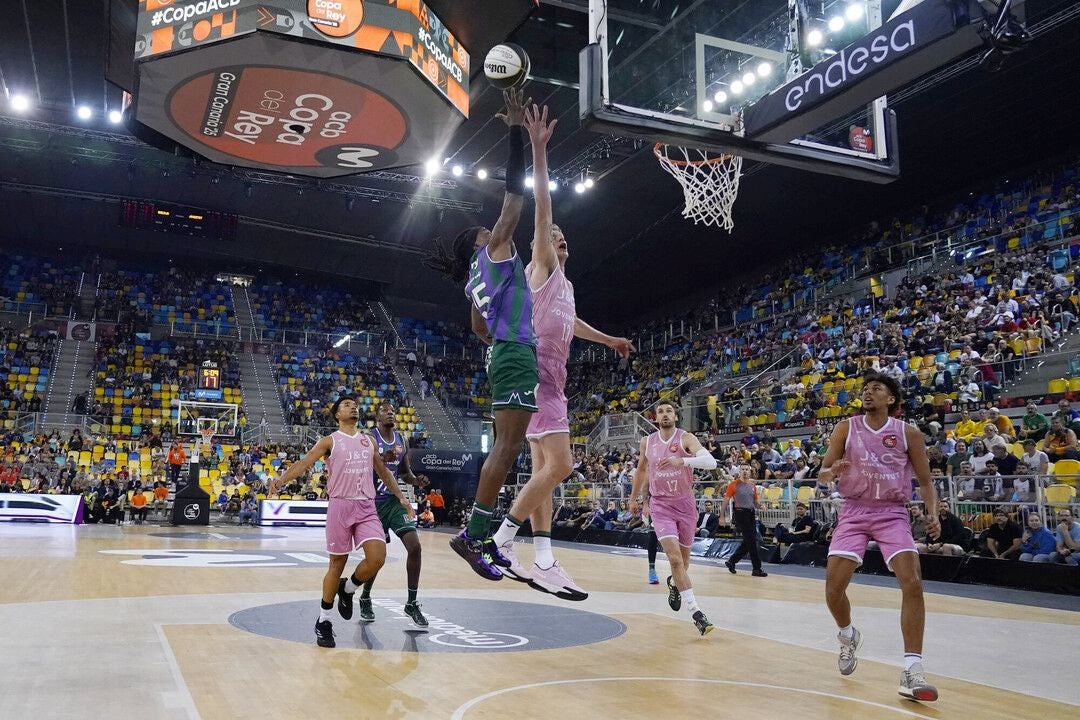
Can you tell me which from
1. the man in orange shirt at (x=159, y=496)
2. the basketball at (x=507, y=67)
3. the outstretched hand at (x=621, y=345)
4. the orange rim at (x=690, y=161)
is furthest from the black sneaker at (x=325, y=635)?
the man in orange shirt at (x=159, y=496)

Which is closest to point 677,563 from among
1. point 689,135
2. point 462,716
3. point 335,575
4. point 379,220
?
point 335,575

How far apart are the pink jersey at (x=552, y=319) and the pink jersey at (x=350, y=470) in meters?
1.91

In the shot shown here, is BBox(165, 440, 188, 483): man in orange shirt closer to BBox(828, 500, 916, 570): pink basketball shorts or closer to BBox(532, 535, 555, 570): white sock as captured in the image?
BBox(532, 535, 555, 570): white sock

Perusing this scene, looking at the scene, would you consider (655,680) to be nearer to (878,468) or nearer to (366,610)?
(878,468)

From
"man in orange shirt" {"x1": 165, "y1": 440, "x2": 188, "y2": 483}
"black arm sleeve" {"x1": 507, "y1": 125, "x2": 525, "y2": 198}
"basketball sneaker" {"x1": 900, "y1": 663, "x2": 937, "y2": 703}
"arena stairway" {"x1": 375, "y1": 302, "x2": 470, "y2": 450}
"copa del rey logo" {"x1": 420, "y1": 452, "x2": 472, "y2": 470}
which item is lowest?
"basketball sneaker" {"x1": 900, "y1": 663, "x2": 937, "y2": 703}

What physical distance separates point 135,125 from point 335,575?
35.7 feet

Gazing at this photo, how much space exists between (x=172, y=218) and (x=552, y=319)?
2554cm

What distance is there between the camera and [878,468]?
16.1 feet

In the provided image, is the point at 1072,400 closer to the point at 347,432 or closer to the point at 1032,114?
the point at 1032,114

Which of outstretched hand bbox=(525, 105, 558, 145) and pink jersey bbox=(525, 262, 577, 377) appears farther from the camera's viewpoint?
pink jersey bbox=(525, 262, 577, 377)

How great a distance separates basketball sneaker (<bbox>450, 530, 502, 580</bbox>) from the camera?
4.30m

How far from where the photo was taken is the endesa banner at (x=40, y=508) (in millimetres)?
19641

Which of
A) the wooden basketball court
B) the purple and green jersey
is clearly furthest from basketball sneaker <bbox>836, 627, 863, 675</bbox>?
the purple and green jersey

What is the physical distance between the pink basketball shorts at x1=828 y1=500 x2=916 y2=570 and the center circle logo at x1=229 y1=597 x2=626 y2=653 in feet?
6.50
